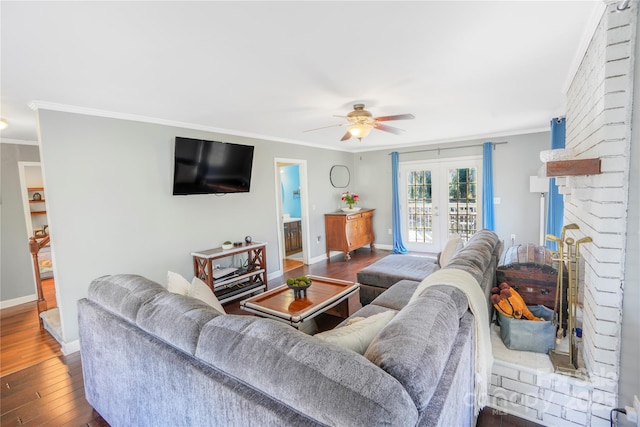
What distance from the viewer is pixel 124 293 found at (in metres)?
1.73

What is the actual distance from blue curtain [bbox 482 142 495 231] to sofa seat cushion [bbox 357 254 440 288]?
7.78ft

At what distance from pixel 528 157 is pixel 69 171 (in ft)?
20.9

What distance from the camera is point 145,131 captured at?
3430 mm

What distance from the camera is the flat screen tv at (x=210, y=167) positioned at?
3596 mm

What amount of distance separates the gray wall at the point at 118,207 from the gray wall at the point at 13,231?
7.67ft

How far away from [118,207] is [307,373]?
313 cm

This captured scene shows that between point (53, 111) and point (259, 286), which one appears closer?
point (53, 111)

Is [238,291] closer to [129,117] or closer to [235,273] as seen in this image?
[235,273]

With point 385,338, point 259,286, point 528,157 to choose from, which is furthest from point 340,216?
point 385,338

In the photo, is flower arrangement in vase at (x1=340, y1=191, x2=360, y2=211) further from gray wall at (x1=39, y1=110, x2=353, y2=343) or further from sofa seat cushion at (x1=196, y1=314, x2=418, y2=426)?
sofa seat cushion at (x1=196, y1=314, x2=418, y2=426)

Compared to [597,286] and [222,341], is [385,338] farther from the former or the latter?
[597,286]

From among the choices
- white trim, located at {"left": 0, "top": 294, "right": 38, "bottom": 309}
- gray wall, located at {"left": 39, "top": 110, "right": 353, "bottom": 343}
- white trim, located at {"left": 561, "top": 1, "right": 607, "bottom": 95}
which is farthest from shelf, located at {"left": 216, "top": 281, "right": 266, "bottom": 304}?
white trim, located at {"left": 561, "top": 1, "right": 607, "bottom": 95}

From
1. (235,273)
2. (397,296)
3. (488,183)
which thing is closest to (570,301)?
(397,296)

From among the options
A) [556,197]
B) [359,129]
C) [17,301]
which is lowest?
[17,301]
